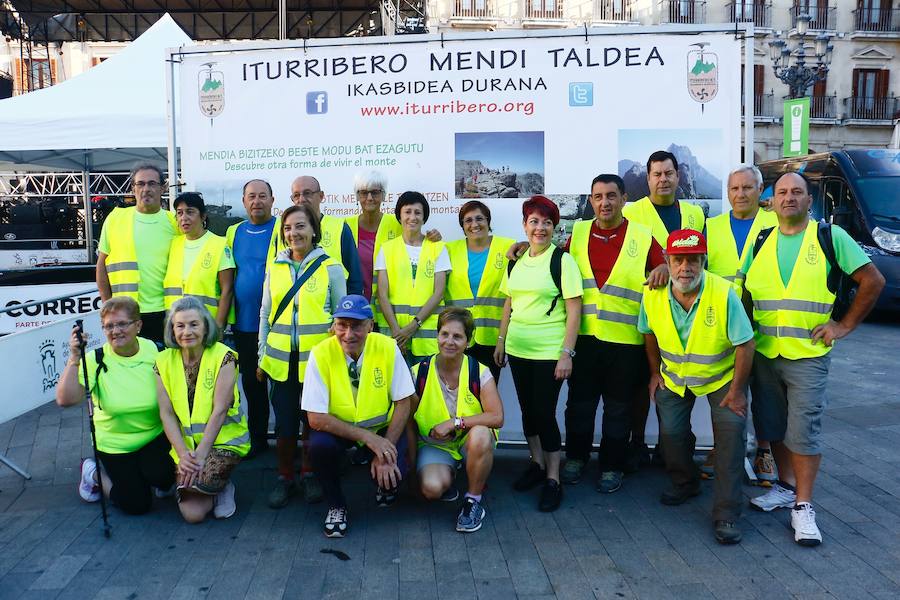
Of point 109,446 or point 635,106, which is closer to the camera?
point 109,446

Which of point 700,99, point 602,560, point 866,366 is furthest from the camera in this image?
point 866,366

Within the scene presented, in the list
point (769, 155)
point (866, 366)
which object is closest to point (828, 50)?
point (769, 155)

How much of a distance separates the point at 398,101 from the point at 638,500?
9.79ft

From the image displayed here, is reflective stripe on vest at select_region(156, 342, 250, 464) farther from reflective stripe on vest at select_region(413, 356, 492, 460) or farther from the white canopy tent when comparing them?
the white canopy tent

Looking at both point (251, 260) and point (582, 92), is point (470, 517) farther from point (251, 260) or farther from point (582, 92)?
point (582, 92)

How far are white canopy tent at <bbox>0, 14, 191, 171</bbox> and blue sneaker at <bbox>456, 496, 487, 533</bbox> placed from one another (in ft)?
22.2

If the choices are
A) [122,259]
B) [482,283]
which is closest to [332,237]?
[482,283]

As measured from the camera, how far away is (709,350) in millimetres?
3639

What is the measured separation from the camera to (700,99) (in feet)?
15.0

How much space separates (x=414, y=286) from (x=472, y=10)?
92.6 feet

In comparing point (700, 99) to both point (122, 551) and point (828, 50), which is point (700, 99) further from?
point (828, 50)

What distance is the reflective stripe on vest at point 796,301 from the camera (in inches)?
141

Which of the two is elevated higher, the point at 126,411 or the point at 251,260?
the point at 251,260

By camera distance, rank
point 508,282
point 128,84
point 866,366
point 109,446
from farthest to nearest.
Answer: point 128,84, point 866,366, point 508,282, point 109,446
